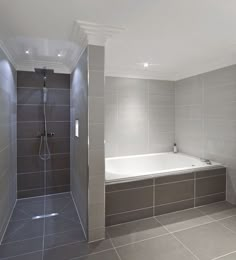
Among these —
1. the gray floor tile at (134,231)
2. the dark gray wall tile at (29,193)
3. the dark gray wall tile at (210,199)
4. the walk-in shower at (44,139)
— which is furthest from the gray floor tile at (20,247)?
the dark gray wall tile at (210,199)

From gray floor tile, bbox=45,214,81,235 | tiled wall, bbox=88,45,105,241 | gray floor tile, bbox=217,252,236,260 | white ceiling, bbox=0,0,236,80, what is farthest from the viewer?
gray floor tile, bbox=45,214,81,235

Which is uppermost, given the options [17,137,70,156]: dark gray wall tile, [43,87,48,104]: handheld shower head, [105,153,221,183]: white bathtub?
[43,87,48,104]: handheld shower head

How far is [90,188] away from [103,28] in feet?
5.44

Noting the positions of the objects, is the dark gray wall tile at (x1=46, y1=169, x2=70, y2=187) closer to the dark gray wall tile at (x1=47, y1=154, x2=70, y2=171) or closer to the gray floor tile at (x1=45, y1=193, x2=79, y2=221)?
the dark gray wall tile at (x1=47, y1=154, x2=70, y2=171)

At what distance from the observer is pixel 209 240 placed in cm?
204

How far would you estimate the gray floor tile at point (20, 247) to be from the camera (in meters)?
1.85

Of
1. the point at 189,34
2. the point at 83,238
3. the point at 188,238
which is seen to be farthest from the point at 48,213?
the point at 189,34

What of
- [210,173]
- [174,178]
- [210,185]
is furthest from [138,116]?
[210,185]

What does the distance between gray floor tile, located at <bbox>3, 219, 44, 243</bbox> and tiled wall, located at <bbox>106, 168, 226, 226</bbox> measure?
866 mm

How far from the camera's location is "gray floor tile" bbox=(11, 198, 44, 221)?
8.38 feet

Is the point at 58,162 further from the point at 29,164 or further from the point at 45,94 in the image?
the point at 45,94

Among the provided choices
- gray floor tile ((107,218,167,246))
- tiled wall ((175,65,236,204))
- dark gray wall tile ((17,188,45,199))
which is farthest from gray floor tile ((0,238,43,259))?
tiled wall ((175,65,236,204))

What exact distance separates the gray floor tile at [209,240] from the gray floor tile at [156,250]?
12 centimetres

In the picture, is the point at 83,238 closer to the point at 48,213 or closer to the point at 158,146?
the point at 48,213
